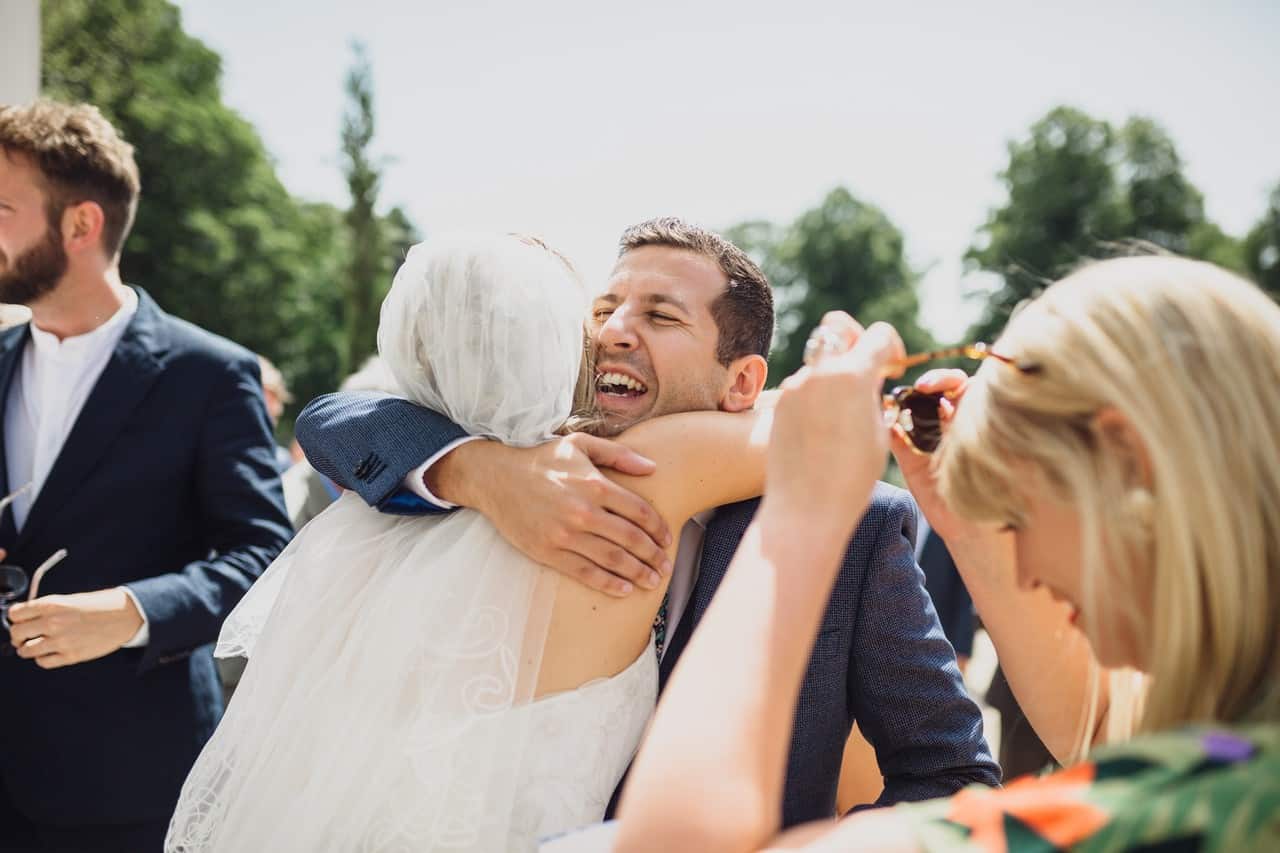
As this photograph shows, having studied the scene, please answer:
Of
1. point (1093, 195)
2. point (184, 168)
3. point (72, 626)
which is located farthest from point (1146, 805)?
point (1093, 195)

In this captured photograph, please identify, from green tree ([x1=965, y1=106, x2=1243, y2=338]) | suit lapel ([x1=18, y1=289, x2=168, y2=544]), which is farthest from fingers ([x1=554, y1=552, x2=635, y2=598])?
green tree ([x1=965, y1=106, x2=1243, y2=338])

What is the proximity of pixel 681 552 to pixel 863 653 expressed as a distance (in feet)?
1.53

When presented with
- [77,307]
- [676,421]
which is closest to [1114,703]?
[676,421]

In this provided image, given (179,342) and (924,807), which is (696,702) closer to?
(924,807)

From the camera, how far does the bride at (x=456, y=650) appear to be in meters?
1.67

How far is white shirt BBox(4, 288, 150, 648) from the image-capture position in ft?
10.3

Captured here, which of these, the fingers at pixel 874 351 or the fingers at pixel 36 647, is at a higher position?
the fingers at pixel 874 351

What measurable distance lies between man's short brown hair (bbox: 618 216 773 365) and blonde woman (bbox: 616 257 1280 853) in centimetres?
134

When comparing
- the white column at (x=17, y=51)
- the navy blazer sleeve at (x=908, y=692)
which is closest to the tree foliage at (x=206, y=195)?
the white column at (x=17, y=51)

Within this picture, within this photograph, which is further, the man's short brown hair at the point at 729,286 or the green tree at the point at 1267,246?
the green tree at the point at 1267,246

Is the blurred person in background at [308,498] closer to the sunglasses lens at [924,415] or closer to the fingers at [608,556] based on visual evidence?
the fingers at [608,556]

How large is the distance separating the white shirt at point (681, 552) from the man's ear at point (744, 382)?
0.57 metres

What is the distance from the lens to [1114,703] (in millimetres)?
1533

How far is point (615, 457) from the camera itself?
192 centimetres
